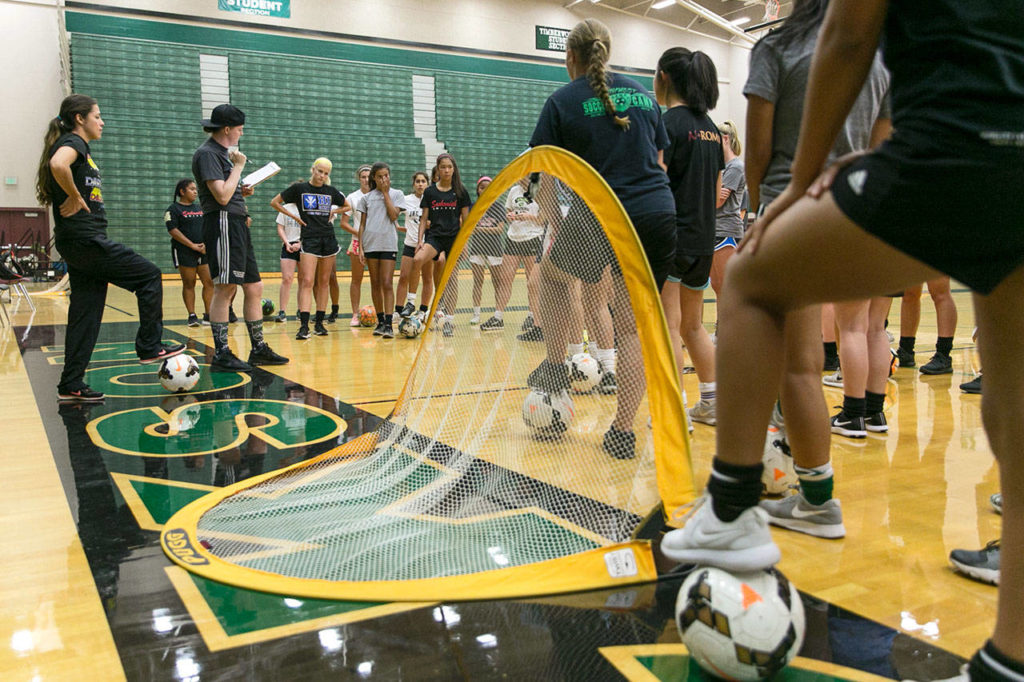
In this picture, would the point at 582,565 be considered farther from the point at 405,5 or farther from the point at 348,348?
→ the point at 405,5

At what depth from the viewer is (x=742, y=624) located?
1576 mm

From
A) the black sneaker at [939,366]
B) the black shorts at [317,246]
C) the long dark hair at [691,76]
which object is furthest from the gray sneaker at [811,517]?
the black shorts at [317,246]

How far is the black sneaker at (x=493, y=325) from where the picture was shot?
3.01 meters

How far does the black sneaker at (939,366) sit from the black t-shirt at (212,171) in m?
5.35

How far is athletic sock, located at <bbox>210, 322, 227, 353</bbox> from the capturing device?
614 cm

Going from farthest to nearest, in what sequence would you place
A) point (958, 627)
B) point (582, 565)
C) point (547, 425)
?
1. point (547, 425)
2. point (582, 565)
3. point (958, 627)

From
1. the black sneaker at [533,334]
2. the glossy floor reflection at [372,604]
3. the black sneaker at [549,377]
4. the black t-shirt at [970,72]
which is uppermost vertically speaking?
the black t-shirt at [970,72]

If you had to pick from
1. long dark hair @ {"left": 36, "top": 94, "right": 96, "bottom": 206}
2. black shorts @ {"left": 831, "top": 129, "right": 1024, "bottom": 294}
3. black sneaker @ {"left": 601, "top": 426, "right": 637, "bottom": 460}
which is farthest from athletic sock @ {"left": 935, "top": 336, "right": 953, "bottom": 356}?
long dark hair @ {"left": 36, "top": 94, "right": 96, "bottom": 206}

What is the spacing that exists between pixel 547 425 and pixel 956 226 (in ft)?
6.01

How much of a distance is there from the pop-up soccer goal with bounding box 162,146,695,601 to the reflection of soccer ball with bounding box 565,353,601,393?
0.02m

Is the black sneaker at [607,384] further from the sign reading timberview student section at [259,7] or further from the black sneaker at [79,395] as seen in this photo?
the sign reading timberview student section at [259,7]

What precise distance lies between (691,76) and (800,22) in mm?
1259

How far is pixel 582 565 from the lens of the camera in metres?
2.14

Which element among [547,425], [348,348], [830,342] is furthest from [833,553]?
[348,348]
